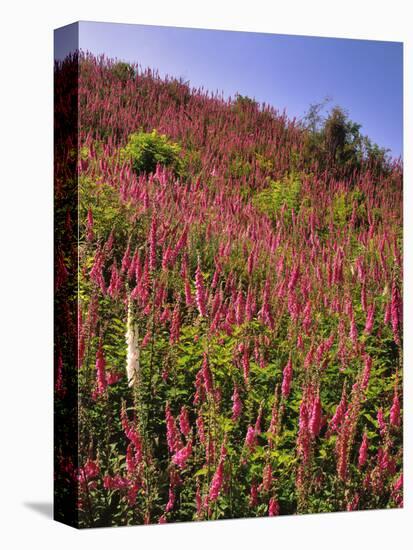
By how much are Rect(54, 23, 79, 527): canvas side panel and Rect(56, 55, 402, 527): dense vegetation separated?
0.05 meters

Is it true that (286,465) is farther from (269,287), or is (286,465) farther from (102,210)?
(102,210)

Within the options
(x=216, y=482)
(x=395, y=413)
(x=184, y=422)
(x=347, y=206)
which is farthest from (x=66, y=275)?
(x=395, y=413)

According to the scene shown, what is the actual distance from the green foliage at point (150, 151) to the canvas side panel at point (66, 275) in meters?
0.47

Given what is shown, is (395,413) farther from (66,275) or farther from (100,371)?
(66,275)

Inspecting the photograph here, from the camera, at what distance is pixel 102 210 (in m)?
7.79

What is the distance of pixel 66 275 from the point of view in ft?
25.4

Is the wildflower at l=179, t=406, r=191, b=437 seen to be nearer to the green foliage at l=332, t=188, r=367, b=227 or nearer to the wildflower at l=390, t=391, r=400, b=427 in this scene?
the wildflower at l=390, t=391, r=400, b=427

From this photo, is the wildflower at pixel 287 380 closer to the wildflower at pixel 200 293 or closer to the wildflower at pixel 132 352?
the wildflower at pixel 200 293

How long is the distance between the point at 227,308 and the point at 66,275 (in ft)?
3.97

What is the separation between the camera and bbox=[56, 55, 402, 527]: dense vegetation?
7680 millimetres

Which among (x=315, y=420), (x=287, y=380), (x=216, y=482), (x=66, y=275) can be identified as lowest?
(x=216, y=482)

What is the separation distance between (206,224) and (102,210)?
0.91m

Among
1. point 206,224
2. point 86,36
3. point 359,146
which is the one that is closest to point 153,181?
point 206,224

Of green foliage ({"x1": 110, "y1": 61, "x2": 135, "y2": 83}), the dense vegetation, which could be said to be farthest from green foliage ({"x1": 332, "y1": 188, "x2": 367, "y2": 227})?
green foliage ({"x1": 110, "y1": 61, "x2": 135, "y2": 83})
